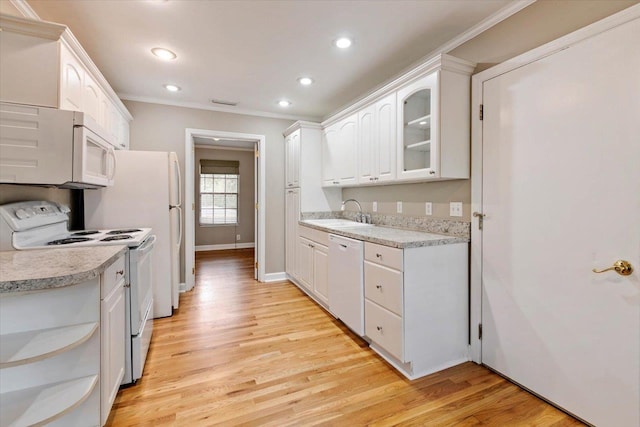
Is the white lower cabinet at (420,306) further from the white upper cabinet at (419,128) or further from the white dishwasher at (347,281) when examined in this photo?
the white upper cabinet at (419,128)

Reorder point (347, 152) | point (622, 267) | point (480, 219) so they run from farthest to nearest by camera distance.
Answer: point (347, 152)
point (480, 219)
point (622, 267)

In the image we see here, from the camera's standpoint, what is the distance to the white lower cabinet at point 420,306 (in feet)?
6.45

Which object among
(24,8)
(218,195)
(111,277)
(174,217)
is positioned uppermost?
(24,8)

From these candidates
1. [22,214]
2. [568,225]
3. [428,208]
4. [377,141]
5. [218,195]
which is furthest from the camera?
[218,195]

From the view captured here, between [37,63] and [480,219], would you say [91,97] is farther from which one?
[480,219]

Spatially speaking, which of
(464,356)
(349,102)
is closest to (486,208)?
(464,356)

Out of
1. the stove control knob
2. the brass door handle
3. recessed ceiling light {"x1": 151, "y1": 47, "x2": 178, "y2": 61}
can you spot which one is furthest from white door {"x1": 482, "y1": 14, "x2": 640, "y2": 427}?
the stove control knob

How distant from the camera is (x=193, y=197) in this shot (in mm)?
3957

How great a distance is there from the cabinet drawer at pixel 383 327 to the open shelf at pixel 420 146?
4.15 feet

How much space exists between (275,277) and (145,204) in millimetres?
2118

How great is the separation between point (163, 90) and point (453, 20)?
3.11 m

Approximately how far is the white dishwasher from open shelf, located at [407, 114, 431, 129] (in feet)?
3.42

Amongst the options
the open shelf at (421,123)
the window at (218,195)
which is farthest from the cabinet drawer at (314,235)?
the window at (218,195)

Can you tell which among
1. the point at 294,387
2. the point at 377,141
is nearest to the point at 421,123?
the point at 377,141
